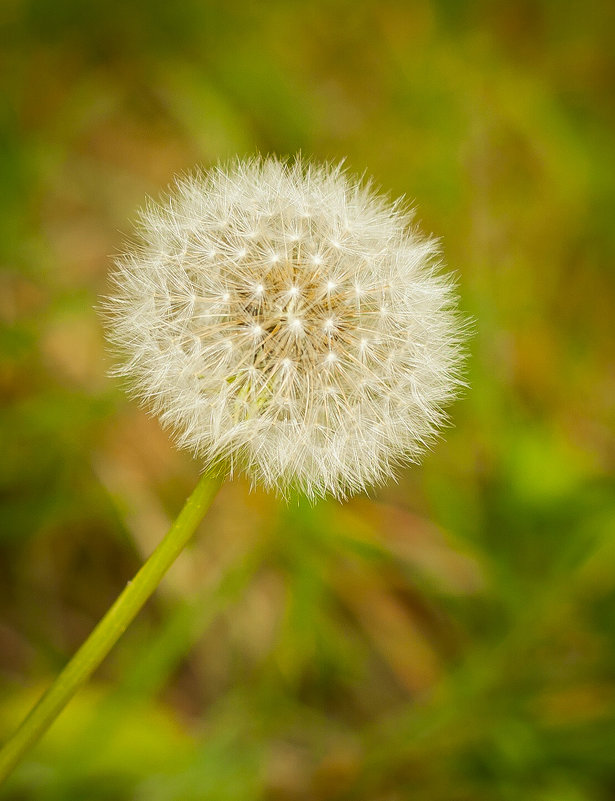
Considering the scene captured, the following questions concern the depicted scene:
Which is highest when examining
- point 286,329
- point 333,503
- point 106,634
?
point 333,503

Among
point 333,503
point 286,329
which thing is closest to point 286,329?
point 286,329

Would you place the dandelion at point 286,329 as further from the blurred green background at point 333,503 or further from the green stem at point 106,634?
the blurred green background at point 333,503

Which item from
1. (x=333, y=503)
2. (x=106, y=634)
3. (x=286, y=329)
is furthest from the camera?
(x=333, y=503)

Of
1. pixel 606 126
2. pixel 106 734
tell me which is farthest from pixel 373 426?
pixel 606 126

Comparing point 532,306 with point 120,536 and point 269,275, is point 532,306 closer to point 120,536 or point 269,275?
point 120,536

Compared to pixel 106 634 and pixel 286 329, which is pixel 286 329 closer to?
pixel 286 329

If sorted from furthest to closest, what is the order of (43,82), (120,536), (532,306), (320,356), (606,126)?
(606,126), (532,306), (43,82), (120,536), (320,356)

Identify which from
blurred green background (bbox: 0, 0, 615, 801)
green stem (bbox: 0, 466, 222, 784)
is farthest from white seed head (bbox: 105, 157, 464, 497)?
blurred green background (bbox: 0, 0, 615, 801)

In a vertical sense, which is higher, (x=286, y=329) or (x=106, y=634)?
(x=286, y=329)
